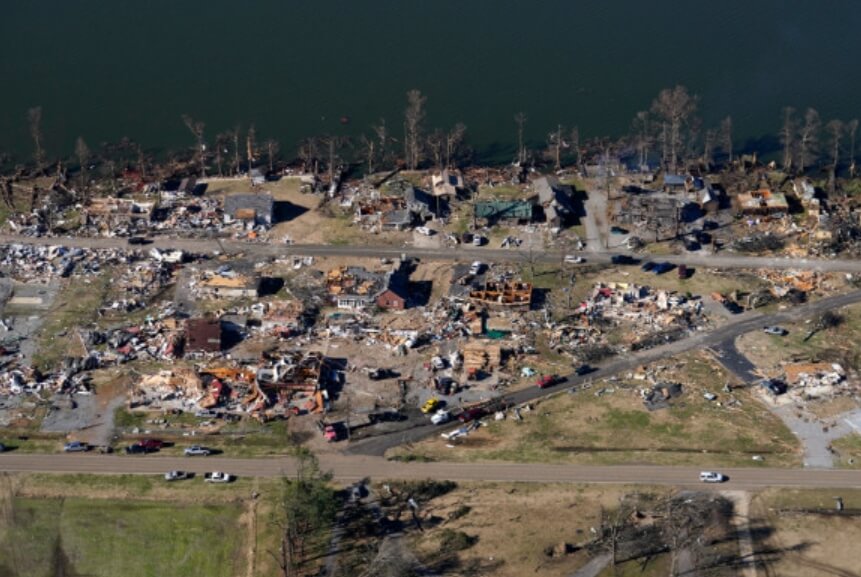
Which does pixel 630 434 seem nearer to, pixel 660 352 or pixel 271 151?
pixel 660 352

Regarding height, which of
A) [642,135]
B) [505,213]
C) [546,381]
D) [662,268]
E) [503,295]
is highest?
[642,135]

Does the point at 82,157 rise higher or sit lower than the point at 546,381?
higher

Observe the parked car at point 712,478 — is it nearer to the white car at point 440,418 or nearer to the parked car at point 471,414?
the parked car at point 471,414

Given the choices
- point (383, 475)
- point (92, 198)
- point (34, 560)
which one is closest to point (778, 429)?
point (383, 475)

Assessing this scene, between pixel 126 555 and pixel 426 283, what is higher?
pixel 426 283

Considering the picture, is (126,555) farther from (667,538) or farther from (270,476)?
(667,538)

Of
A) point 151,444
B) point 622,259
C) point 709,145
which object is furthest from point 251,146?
point 151,444
